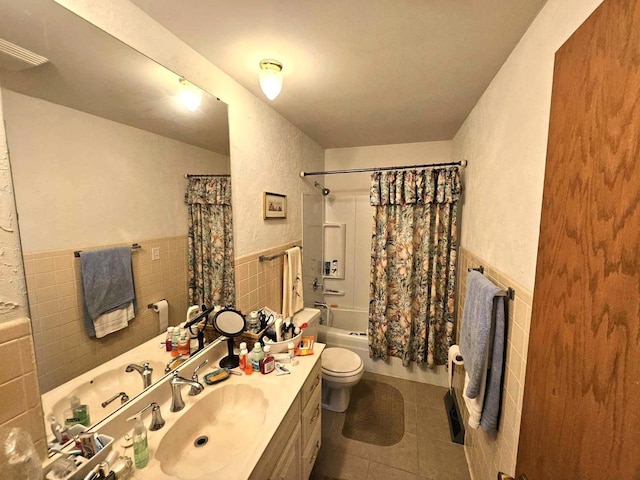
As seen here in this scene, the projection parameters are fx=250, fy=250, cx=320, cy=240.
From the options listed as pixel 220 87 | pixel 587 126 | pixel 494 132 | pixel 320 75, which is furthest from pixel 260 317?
pixel 494 132

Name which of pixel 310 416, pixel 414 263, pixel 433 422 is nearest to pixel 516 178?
pixel 414 263

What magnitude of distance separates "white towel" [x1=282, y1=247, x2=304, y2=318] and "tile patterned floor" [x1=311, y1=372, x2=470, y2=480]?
2.91ft

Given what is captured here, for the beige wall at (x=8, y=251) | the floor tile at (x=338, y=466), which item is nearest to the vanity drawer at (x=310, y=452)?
the floor tile at (x=338, y=466)

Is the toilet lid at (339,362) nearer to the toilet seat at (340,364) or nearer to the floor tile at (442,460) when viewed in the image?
the toilet seat at (340,364)

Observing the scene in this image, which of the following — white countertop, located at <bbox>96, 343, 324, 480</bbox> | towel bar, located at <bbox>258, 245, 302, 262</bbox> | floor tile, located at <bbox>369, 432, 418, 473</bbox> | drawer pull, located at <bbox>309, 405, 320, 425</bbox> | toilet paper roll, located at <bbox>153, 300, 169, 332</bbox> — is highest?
towel bar, located at <bbox>258, 245, 302, 262</bbox>

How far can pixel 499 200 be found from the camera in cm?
131

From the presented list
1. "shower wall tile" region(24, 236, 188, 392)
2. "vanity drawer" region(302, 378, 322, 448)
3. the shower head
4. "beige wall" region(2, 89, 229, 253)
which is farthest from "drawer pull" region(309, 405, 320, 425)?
the shower head

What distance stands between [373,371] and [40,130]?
9.35 ft

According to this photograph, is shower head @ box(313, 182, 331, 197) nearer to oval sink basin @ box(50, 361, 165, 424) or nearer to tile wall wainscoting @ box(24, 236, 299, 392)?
tile wall wainscoting @ box(24, 236, 299, 392)

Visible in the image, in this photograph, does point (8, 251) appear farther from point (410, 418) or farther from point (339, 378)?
point (410, 418)

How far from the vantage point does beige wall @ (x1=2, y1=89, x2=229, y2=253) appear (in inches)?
27.7

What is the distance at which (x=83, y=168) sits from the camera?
0.84 metres

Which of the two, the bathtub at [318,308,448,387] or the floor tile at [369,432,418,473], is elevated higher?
the bathtub at [318,308,448,387]

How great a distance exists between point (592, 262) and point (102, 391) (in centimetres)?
151
